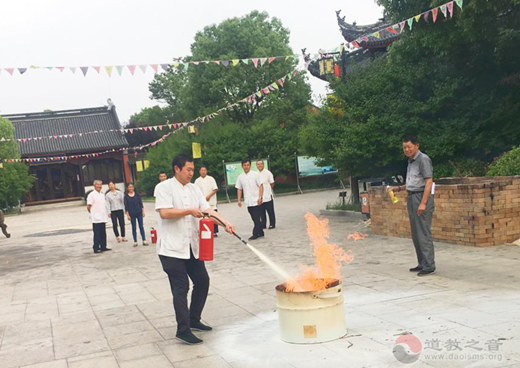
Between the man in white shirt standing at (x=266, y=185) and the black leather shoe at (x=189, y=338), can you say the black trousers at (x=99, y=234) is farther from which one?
the black leather shoe at (x=189, y=338)

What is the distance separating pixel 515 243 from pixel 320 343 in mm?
5573

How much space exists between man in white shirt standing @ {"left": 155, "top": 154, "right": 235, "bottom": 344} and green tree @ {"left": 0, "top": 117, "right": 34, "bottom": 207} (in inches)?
1291

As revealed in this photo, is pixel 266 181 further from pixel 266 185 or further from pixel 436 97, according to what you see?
pixel 436 97

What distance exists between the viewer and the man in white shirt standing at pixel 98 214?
13273 millimetres

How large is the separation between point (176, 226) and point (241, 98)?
29.5 meters

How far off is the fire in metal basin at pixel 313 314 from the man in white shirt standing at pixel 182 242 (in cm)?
99

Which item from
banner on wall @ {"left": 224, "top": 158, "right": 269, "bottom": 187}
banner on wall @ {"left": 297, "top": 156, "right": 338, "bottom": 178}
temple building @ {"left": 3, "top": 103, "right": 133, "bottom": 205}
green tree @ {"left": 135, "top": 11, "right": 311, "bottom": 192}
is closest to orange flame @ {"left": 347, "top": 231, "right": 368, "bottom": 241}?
banner on wall @ {"left": 224, "top": 158, "right": 269, "bottom": 187}

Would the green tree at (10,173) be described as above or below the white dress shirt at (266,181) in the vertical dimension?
above

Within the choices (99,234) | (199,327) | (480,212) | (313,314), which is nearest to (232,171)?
(99,234)

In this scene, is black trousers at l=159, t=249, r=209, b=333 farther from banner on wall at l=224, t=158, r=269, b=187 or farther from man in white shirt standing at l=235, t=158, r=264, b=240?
banner on wall at l=224, t=158, r=269, b=187

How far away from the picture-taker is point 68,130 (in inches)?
1884

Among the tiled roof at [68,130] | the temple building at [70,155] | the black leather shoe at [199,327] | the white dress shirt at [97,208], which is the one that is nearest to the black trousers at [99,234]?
the white dress shirt at [97,208]

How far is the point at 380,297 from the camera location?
6.34 m

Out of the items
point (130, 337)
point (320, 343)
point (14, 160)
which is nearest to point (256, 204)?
point (130, 337)
